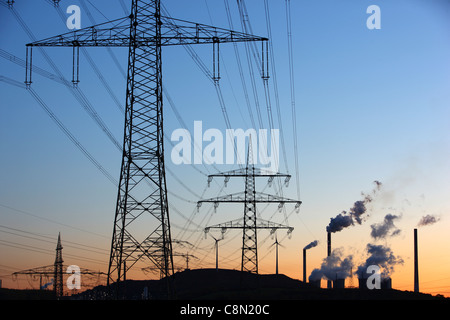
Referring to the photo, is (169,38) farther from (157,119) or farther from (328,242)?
(328,242)

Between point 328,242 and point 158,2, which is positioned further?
point 328,242
